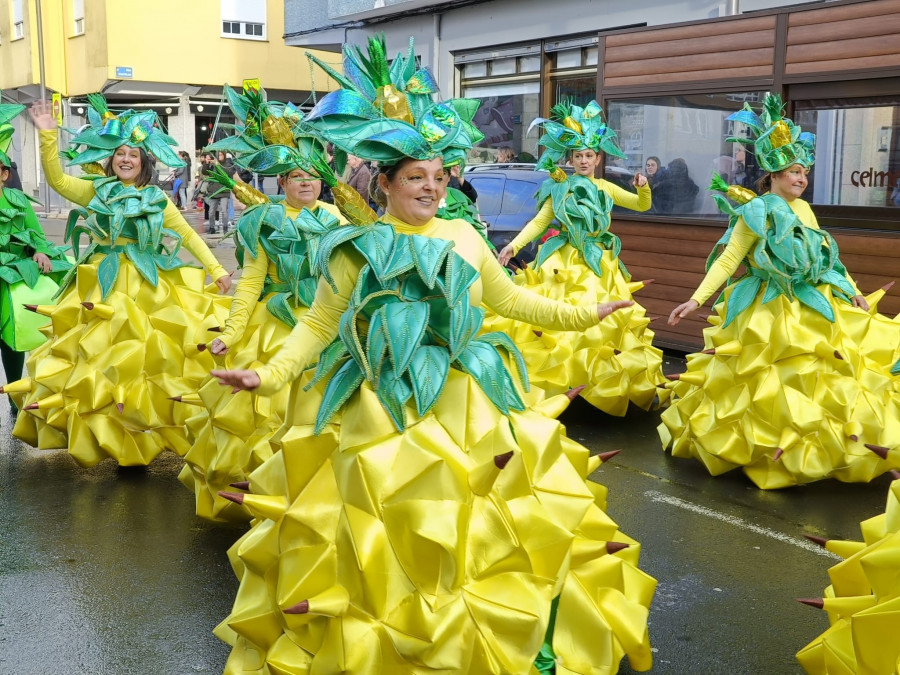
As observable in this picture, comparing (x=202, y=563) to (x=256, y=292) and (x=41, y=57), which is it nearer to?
(x=256, y=292)

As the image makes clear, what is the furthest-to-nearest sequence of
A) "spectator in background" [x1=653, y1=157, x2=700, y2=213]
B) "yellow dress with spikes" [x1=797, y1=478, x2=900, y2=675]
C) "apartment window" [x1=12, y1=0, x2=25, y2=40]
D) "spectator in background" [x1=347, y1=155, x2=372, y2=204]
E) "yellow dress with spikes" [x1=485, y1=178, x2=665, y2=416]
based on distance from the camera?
"apartment window" [x1=12, y1=0, x2=25, y2=40] < "spectator in background" [x1=347, y1=155, x2=372, y2=204] < "spectator in background" [x1=653, y1=157, x2=700, y2=213] < "yellow dress with spikes" [x1=485, y1=178, x2=665, y2=416] < "yellow dress with spikes" [x1=797, y1=478, x2=900, y2=675]

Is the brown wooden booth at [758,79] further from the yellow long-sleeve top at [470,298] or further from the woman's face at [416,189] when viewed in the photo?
the woman's face at [416,189]

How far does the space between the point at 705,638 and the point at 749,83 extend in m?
6.23

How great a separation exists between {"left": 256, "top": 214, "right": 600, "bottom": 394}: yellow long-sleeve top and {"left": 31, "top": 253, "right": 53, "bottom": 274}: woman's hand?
4.16m

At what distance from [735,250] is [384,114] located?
319 cm

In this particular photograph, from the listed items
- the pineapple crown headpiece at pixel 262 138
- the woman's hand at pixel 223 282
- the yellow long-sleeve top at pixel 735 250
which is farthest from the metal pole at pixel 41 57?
the yellow long-sleeve top at pixel 735 250

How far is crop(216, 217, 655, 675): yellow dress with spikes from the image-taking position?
9.81 ft

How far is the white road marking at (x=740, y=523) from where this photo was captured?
5043 mm

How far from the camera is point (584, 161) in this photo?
786cm

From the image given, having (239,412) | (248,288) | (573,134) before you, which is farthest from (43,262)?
(573,134)

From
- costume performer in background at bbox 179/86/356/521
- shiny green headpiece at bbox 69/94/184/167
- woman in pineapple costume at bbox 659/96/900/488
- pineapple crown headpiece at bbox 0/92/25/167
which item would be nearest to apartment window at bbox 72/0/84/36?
pineapple crown headpiece at bbox 0/92/25/167

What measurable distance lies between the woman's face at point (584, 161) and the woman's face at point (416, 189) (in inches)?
181

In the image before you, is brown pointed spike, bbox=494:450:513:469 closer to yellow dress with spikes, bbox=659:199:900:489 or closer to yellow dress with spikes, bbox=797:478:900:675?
yellow dress with spikes, bbox=797:478:900:675

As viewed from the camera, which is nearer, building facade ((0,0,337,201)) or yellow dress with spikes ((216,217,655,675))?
yellow dress with spikes ((216,217,655,675))
